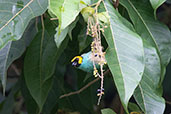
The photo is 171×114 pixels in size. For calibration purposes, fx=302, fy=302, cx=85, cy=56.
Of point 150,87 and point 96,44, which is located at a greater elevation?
point 96,44

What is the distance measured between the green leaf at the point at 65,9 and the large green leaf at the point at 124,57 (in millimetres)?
155

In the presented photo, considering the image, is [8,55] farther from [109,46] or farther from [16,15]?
[109,46]

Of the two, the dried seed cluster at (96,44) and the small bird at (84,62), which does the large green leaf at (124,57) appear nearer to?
the dried seed cluster at (96,44)

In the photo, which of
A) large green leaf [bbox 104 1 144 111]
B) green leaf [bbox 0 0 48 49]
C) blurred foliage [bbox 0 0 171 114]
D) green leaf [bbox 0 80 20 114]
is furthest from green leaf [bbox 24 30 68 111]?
green leaf [bbox 0 80 20 114]

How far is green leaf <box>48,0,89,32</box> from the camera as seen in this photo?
91 cm

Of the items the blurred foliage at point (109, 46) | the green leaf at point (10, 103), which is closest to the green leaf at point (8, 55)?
the blurred foliage at point (109, 46)

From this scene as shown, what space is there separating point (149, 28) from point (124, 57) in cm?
37

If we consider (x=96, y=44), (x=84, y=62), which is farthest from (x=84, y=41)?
(x=96, y=44)

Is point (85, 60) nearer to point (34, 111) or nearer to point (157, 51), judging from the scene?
point (157, 51)

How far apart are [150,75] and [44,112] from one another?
38.9 inches

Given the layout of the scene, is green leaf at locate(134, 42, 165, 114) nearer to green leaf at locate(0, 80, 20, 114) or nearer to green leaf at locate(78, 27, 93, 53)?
green leaf at locate(78, 27, 93, 53)

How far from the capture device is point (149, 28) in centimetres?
131

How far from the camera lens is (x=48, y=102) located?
78.0 inches

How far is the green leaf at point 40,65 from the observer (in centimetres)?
148
